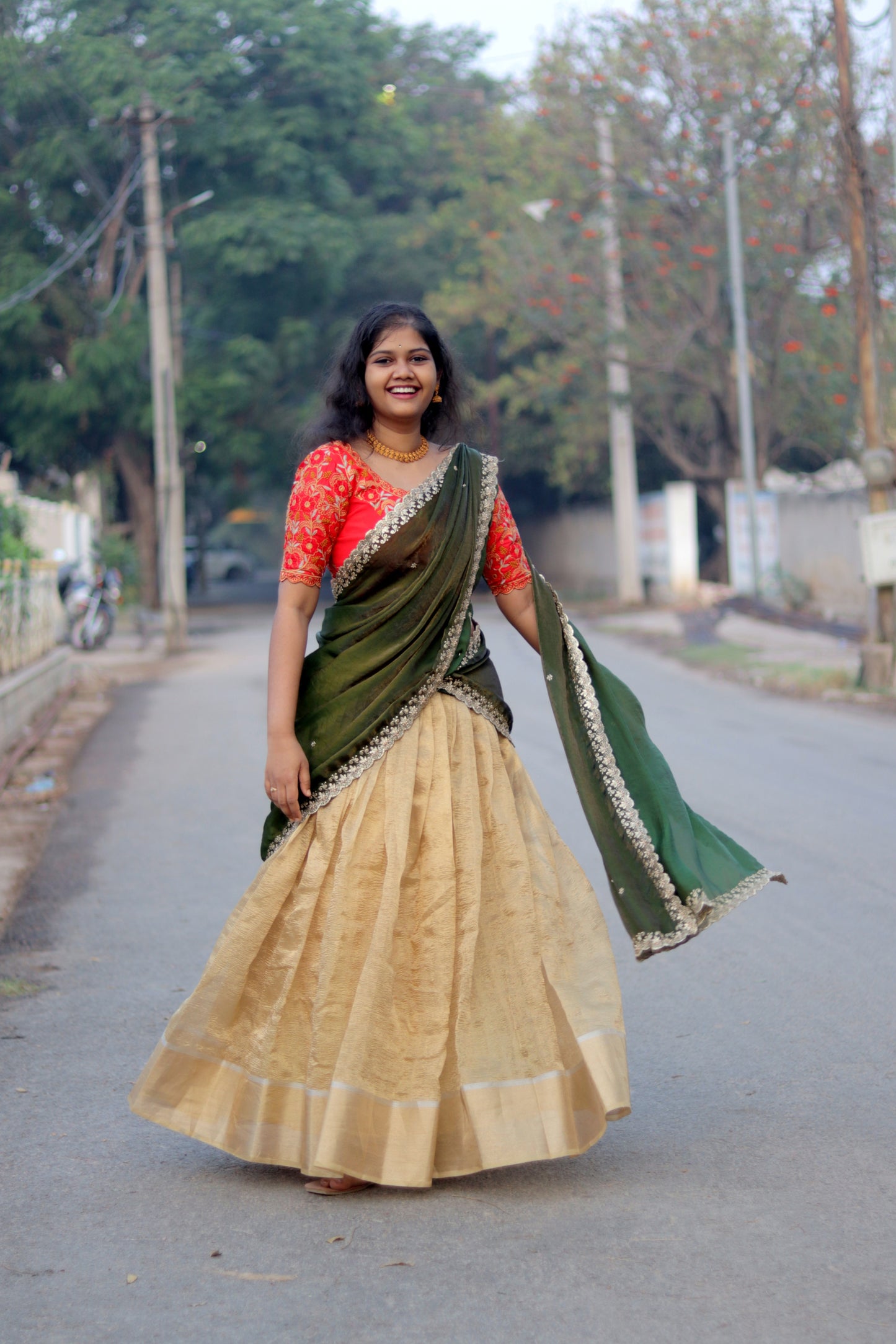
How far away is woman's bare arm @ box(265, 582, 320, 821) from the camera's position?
340 centimetres

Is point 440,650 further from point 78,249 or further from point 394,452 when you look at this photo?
point 78,249

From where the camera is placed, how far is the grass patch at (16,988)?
504cm

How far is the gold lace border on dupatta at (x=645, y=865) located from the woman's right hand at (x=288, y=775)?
2.21 feet

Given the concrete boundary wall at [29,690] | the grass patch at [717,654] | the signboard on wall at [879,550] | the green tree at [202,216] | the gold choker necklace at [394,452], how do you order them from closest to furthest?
the gold choker necklace at [394,452], the concrete boundary wall at [29,690], the signboard on wall at [879,550], the grass patch at [717,654], the green tree at [202,216]

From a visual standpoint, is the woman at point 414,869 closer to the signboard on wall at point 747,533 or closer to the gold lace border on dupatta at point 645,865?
the gold lace border on dupatta at point 645,865

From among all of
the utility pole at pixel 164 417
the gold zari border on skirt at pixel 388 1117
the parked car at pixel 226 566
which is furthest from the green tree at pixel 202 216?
the gold zari border on skirt at pixel 388 1117

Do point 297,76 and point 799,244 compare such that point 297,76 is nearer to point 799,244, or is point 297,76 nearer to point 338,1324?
point 799,244

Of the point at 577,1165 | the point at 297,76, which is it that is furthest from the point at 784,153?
the point at 577,1165

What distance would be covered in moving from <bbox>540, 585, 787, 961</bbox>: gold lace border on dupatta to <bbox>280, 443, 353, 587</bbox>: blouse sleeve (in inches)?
22.4

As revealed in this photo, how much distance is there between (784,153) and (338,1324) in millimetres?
22871

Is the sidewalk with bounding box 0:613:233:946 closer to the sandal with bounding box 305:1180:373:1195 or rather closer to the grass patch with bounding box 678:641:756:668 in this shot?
the sandal with bounding box 305:1180:373:1195

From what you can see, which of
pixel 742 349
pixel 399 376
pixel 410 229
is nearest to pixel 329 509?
pixel 399 376

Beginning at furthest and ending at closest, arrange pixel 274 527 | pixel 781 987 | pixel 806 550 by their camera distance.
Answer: pixel 274 527 < pixel 806 550 < pixel 781 987

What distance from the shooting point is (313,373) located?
33.2m
